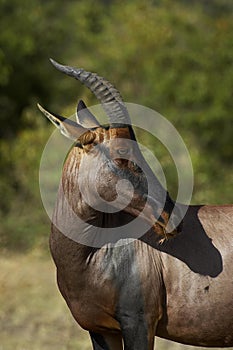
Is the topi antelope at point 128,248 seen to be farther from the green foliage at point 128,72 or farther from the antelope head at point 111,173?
the green foliage at point 128,72

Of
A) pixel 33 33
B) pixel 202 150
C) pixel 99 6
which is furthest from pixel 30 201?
pixel 99 6

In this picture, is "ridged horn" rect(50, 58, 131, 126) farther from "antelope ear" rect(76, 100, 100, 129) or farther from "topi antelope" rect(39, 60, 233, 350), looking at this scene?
"antelope ear" rect(76, 100, 100, 129)

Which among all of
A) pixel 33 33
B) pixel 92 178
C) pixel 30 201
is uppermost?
pixel 33 33

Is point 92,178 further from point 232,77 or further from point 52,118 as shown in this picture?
point 232,77

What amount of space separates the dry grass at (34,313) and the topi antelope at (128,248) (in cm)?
338

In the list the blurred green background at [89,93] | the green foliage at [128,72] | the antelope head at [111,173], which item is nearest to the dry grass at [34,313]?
the blurred green background at [89,93]

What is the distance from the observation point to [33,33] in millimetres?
33281

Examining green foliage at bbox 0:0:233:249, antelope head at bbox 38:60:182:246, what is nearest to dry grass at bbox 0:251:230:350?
antelope head at bbox 38:60:182:246

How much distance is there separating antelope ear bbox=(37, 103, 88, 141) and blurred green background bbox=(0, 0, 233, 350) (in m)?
6.81

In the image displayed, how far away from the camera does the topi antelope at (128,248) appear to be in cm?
712

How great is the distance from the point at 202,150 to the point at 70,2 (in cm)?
1835

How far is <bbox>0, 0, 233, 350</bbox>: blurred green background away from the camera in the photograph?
60.7ft

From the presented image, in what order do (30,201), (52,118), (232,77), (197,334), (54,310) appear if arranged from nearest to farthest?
1. (52,118)
2. (197,334)
3. (54,310)
4. (30,201)
5. (232,77)

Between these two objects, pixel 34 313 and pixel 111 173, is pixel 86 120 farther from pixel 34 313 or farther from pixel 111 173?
pixel 34 313
